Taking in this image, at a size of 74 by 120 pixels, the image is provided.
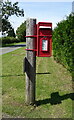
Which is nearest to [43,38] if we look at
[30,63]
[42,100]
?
[30,63]

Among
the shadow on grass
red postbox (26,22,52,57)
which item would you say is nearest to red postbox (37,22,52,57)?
red postbox (26,22,52,57)

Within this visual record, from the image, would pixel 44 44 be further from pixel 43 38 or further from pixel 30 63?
pixel 30 63

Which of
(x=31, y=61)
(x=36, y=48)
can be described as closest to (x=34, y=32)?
(x=36, y=48)

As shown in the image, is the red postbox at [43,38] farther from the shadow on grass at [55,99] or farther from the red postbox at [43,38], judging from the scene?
the shadow on grass at [55,99]

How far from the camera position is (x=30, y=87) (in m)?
4.31

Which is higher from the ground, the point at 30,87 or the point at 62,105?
the point at 30,87

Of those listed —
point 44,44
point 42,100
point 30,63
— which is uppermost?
point 44,44

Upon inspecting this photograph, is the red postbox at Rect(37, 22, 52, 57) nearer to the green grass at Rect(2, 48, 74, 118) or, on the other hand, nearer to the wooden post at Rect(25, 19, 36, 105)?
the wooden post at Rect(25, 19, 36, 105)

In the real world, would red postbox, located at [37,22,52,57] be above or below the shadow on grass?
above

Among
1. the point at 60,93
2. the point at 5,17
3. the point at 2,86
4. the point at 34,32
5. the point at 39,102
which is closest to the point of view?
the point at 34,32

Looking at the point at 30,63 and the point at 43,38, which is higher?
the point at 43,38

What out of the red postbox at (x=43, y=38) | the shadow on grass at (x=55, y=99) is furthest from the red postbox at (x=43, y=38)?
the shadow on grass at (x=55, y=99)

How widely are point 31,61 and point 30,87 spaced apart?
65cm

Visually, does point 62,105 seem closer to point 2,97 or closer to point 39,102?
point 39,102
